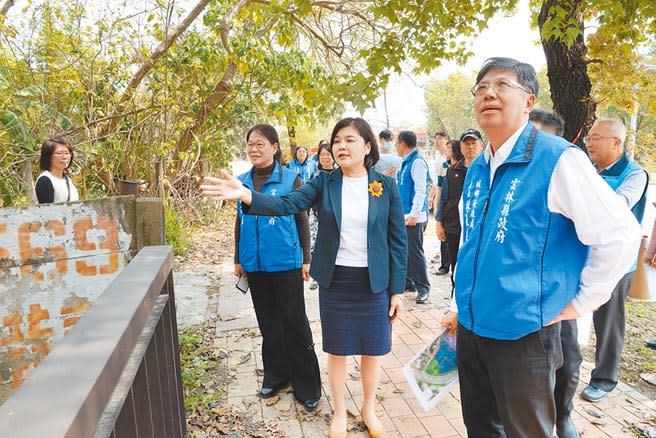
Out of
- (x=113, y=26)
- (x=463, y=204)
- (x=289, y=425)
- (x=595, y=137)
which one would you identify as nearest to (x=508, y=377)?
(x=463, y=204)

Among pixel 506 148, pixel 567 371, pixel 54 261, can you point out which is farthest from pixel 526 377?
pixel 54 261

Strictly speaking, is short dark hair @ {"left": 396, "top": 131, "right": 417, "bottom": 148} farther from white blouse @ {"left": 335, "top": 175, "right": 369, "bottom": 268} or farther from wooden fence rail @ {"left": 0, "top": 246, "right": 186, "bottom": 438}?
wooden fence rail @ {"left": 0, "top": 246, "right": 186, "bottom": 438}

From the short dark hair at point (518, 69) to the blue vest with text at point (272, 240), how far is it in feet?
5.15

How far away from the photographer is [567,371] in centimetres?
254

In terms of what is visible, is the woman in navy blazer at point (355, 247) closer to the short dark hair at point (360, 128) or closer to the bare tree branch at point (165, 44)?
the short dark hair at point (360, 128)

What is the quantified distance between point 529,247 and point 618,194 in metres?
1.75

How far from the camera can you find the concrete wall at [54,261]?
3.03 meters

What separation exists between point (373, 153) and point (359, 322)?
3.27ft

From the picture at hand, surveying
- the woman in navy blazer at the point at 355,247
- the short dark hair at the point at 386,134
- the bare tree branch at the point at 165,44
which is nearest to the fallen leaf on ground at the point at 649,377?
the woman in navy blazer at the point at 355,247

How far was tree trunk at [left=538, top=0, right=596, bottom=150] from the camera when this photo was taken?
4.68 metres

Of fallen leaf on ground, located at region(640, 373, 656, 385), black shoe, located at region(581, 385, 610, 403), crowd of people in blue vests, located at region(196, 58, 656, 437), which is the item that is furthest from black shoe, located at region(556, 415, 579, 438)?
fallen leaf on ground, located at region(640, 373, 656, 385)

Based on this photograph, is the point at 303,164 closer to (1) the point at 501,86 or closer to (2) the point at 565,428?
(2) the point at 565,428

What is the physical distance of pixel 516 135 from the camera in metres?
1.78

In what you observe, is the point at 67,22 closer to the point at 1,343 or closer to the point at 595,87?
the point at 1,343
